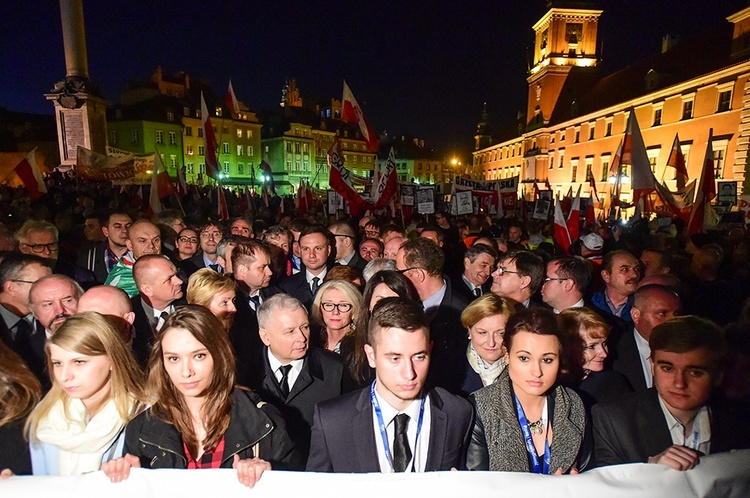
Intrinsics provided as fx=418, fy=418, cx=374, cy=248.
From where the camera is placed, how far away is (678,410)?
245 centimetres

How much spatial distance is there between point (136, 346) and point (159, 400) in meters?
1.74

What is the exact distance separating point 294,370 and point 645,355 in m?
2.94

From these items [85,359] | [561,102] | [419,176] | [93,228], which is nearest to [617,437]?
[85,359]

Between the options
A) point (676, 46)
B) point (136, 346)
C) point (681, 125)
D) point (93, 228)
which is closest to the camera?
point (136, 346)

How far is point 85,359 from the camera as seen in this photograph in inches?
97.7

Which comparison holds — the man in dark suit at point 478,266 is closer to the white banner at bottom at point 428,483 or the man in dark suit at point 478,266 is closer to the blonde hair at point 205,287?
the blonde hair at point 205,287

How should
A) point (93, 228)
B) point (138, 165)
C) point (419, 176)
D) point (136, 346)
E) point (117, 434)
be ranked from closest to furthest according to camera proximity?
point (117, 434) < point (136, 346) < point (93, 228) < point (138, 165) < point (419, 176)

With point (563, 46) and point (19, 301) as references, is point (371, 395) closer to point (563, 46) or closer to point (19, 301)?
point (19, 301)

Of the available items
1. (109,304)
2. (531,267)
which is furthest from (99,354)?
(531,267)

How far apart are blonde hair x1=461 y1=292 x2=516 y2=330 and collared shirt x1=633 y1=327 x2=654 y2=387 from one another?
3.96ft

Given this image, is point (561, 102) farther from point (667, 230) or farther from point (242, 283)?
point (242, 283)

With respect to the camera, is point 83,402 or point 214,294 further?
point 214,294

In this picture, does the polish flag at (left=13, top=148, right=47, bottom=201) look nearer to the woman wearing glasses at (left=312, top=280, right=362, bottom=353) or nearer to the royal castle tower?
the woman wearing glasses at (left=312, top=280, right=362, bottom=353)

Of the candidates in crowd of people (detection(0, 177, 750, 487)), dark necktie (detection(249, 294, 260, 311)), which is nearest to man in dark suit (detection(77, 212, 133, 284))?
dark necktie (detection(249, 294, 260, 311))
